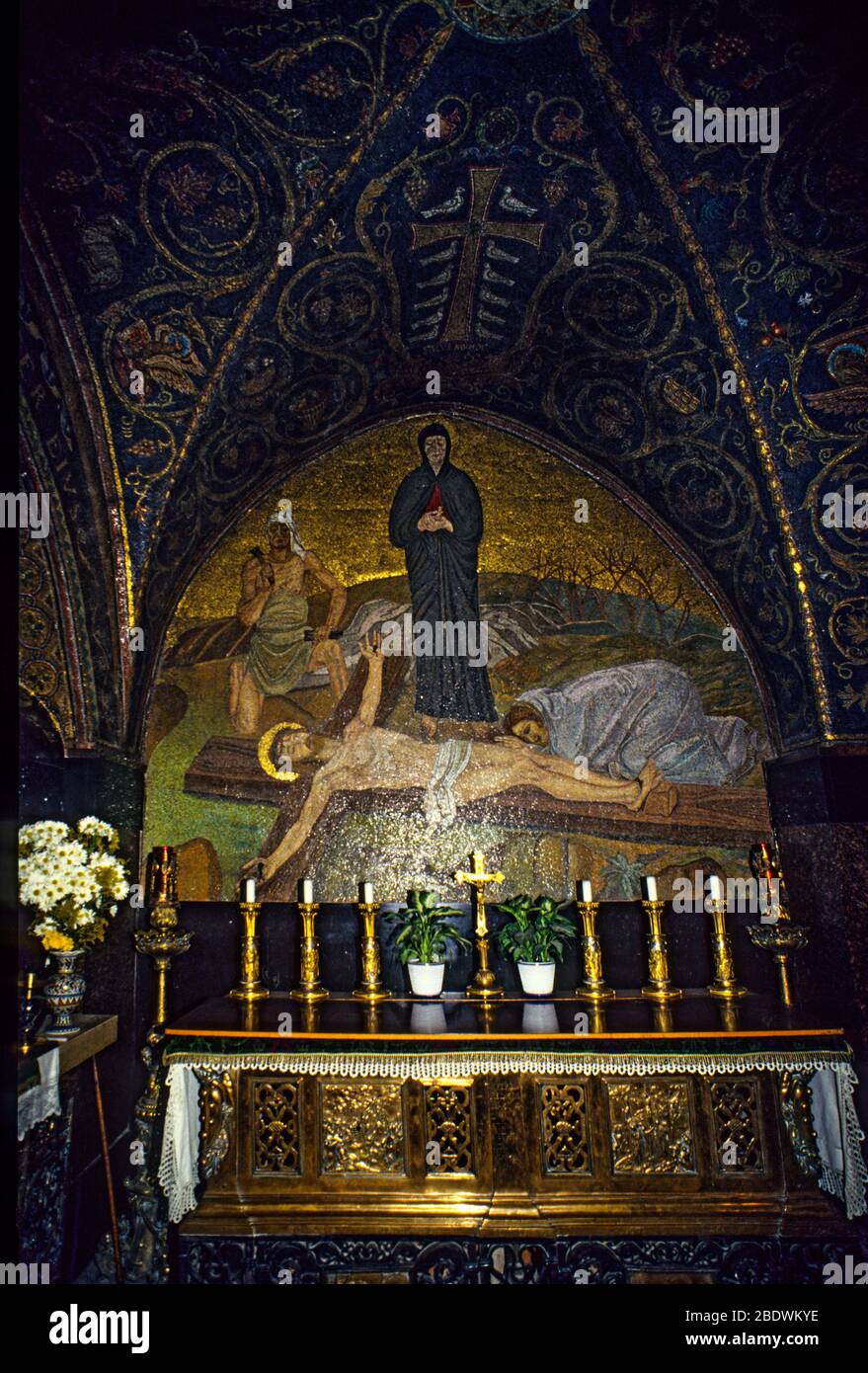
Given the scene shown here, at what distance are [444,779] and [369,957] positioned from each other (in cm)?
143

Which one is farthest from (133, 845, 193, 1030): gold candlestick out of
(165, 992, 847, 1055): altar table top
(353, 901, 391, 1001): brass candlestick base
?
(353, 901, 391, 1001): brass candlestick base

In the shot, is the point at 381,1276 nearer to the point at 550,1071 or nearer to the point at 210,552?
the point at 550,1071

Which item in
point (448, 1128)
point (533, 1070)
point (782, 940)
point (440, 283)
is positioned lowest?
point (448, 1128)

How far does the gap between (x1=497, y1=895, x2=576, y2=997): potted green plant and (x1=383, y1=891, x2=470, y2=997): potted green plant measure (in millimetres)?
367

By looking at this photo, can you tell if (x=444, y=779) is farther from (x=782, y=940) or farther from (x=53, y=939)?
(x=53, y=939)

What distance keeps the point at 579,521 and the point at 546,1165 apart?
4.76 m

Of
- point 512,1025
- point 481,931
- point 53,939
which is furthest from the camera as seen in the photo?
point 481,931

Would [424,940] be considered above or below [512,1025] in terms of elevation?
above

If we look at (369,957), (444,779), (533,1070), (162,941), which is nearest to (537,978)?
(533,1070)

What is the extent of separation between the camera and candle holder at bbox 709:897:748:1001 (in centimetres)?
573

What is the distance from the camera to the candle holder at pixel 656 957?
5.73 metres

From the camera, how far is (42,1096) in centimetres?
432

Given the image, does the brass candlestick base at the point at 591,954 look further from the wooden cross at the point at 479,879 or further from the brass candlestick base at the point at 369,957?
the brass candlestick base at the point at 369,957

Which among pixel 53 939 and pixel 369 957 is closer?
pixel 53 939
